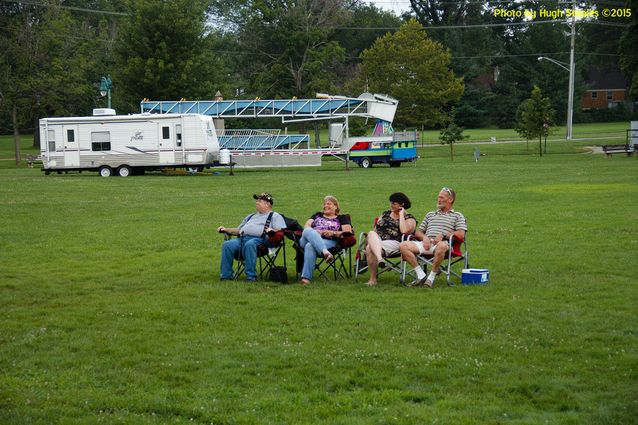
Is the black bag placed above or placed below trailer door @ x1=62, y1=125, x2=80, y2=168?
below

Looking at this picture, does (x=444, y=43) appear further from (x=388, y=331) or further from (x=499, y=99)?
(x=388, y=331)

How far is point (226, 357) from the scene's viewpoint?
7.47 meters

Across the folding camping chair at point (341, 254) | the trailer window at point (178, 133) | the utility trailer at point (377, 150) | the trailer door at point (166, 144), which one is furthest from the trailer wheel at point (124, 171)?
the folding camping chair at point (341, 254)

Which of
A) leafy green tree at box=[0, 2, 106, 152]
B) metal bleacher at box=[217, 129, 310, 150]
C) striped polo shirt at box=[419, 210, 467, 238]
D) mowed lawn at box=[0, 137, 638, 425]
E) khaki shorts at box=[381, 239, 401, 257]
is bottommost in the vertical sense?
mowed lawn at box=[0, 137, 638, 425]

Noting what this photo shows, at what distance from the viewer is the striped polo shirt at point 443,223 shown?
11.3 meters

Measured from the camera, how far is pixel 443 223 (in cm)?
1141

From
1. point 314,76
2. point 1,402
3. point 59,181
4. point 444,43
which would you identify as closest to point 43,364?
point 1,402

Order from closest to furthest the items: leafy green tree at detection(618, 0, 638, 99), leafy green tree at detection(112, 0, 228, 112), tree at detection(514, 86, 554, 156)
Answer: leafy green tree at detection(618, 0, 638, 99) → tree at detection(514, 86, 554, 156) → leafy green tree at detection(112, 0, 228, 112)

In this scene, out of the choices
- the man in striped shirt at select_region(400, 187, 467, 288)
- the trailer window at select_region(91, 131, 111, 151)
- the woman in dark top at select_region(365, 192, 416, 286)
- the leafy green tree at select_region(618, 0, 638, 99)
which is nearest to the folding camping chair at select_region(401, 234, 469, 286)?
the man in striped shirt at select_region(400, 187, 467, 288)

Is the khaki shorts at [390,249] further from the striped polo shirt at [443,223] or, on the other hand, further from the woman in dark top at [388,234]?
the striped polo shirt at [443,223]

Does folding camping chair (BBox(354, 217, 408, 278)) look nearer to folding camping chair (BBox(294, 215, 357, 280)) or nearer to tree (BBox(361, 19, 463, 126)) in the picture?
folding camping chair (BBox(294, 215, 357, 280))

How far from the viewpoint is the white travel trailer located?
37.9m

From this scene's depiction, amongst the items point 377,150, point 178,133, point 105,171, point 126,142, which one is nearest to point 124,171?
point 105,171

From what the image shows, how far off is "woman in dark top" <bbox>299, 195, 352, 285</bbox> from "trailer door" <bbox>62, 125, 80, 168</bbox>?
2824 centimetres
